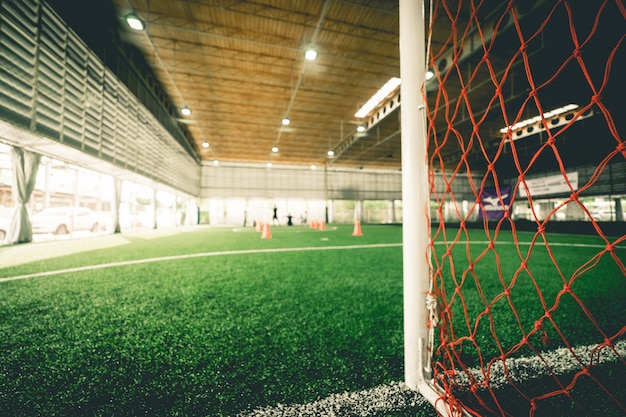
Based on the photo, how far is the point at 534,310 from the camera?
5.79 ft

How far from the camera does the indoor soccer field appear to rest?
94cm

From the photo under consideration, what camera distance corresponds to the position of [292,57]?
879 cm

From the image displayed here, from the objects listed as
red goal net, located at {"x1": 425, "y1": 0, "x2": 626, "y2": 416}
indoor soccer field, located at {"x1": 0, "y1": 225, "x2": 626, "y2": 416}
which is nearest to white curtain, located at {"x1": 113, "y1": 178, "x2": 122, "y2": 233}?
indoor soccer field, located at {"x1": 0, "y1": 225, "x2": 626, "y2": 416}

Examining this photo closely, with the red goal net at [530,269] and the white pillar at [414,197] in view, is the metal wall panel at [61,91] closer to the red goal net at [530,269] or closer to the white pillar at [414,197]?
the white pillar at [414,197]

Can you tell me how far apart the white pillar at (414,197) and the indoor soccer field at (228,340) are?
0.16 m

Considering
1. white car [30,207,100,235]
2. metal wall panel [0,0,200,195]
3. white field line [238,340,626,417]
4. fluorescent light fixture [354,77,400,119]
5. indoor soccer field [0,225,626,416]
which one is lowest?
white field line [238,340,626,417]

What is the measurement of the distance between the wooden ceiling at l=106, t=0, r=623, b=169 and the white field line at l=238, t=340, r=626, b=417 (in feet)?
12.7

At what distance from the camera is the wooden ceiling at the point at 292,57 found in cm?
676

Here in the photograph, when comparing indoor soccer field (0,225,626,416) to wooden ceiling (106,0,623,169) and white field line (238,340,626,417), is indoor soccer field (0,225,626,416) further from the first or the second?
wooden ceiling (106,0,623,169)

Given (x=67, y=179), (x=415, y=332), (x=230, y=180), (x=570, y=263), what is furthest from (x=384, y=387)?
(x=230, y=180)

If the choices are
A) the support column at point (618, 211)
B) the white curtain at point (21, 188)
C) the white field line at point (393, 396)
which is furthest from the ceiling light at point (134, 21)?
the support column at point (618, 211)

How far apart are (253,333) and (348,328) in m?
0.55

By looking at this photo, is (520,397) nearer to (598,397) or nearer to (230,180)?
(598,397)

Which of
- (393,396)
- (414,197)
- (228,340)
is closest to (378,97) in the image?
(414,197)
